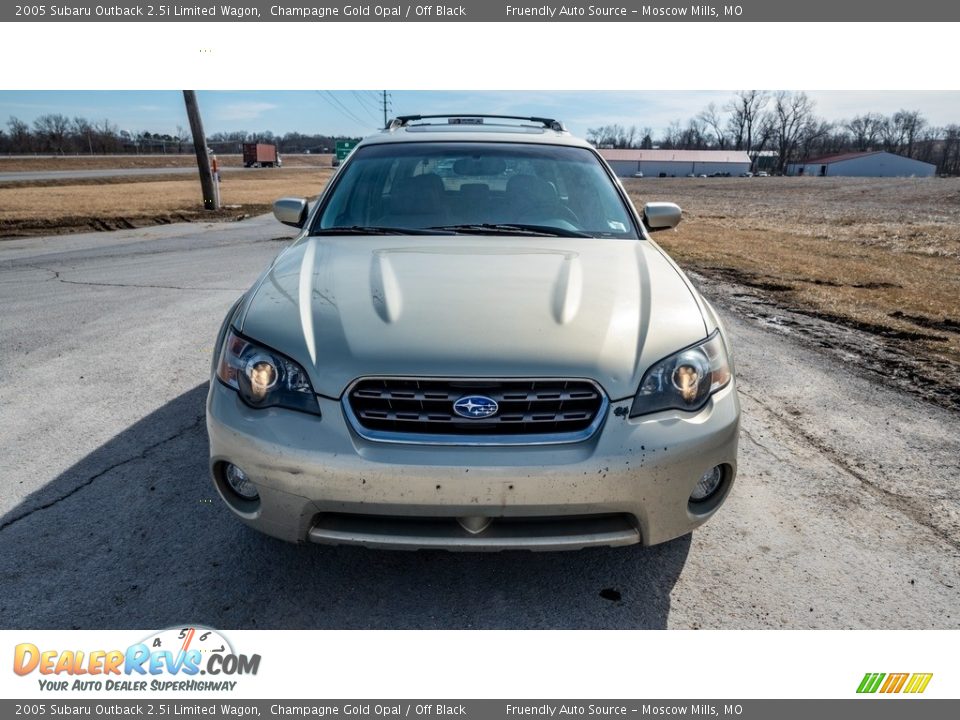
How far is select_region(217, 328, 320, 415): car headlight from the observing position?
87.8 inches

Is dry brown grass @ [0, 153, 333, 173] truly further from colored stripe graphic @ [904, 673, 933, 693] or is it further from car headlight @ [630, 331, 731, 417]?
colored stripe graphic @ [904, 673, 933, 693]

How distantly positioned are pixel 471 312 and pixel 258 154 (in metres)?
83.8

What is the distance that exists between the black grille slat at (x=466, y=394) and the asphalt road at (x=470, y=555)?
0.70 metres

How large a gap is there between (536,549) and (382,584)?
70 centimetres

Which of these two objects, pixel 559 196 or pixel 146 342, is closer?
pixel 559 196

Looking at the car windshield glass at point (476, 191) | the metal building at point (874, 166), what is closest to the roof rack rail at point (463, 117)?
the car windshield glass at point (476, 191)

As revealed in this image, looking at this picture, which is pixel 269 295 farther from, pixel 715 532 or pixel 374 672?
pixel 715 532

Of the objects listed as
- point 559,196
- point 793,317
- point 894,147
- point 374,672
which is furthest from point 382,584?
point 894,147

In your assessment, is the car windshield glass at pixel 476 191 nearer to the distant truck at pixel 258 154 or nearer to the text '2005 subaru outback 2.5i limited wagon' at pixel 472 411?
the text '2005 subaru outback 2.5i limited wagon' at pixel 472 411

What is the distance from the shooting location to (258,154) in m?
78.3

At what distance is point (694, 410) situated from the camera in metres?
2.29

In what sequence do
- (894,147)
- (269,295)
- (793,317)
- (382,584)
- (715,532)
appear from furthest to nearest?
(894,147)
(793,317)
(715,532)
(269,295)
(382,584)
